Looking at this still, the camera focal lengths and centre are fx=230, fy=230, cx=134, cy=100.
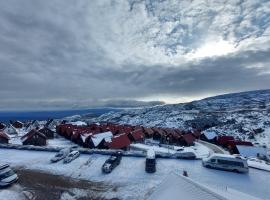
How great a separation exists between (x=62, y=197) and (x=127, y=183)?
6639mm

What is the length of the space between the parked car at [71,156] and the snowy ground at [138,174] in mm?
609

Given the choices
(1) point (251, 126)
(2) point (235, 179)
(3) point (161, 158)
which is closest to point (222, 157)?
(2) point (235, 179)

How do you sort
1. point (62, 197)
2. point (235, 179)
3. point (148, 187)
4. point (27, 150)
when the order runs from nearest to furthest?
point (62, 197) < point (148, 187) < point (235, 179) < point (27, 150)

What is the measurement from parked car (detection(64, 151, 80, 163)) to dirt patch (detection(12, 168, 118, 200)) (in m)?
4.14

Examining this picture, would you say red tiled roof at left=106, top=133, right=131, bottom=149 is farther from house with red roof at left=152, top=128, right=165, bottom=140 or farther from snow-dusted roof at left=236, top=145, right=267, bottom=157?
snow-dusted roof at left=236, top=145, right=267, bottom=157

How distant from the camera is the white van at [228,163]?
2756 centimetres

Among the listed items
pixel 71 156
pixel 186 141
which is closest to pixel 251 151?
pixel 186 141

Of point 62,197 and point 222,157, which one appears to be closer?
point 62,197

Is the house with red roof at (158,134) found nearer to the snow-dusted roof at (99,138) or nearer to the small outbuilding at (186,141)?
the small outbuilding at (186,141)

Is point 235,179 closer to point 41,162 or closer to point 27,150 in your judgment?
point 41,162

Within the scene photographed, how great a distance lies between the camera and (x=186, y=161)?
31266 millimetres

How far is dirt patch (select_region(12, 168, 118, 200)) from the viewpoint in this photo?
21859mm

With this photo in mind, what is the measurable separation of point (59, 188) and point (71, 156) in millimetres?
8670

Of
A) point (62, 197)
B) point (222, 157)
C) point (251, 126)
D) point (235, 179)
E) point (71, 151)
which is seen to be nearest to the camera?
point (62, 197)
